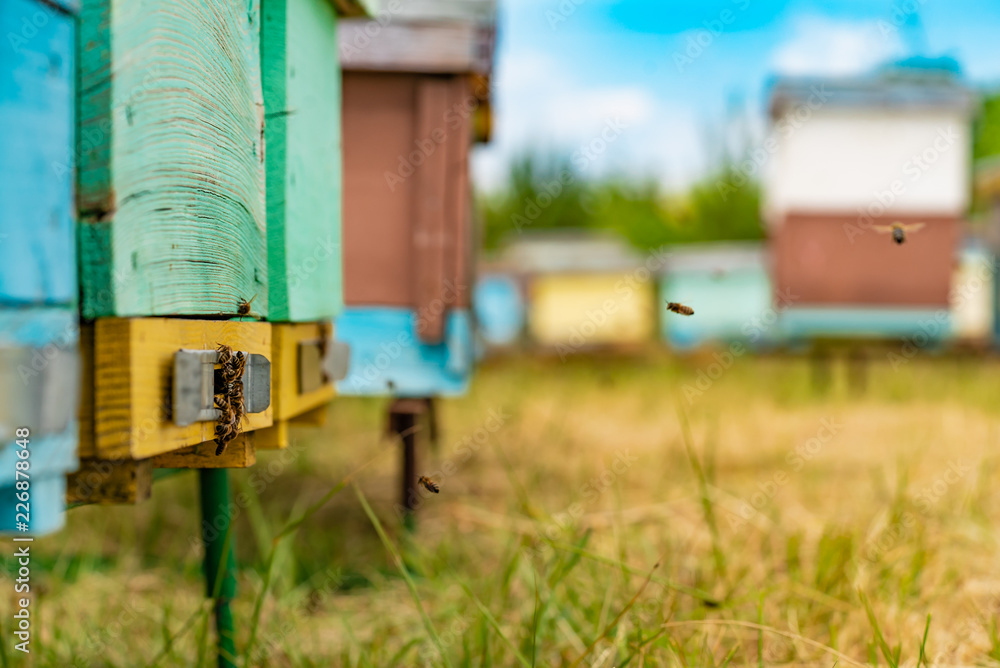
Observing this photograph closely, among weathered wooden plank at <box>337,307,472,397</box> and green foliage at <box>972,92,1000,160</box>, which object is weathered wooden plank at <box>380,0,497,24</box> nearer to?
weathered wooden plank at <box>337,307,472,397</box>

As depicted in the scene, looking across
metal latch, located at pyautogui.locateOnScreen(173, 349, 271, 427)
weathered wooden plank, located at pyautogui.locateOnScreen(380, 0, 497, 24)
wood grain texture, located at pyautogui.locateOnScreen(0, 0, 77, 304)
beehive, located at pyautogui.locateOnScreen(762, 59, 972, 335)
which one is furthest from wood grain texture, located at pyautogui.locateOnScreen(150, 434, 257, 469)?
beehive, located at pyautogui.locateOnScreen(762, 59, 972, 335)

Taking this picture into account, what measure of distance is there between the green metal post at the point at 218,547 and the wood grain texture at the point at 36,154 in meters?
0.89

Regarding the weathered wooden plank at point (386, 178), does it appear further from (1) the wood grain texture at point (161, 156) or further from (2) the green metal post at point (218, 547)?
(1) the wood grain texture at point (161, 156)

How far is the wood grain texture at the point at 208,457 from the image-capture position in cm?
124

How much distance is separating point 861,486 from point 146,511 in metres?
3.17

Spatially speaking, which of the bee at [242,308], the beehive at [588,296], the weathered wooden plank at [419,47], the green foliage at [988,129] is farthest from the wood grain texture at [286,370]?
the green foliage at [988,129]

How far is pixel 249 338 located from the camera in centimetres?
121

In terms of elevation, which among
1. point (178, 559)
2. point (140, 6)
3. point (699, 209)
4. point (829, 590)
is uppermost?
point (699, 209)

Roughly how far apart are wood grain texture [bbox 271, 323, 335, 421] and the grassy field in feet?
0.62

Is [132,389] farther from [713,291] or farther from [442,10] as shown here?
[713,291]

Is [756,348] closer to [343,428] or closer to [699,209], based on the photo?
[343,428]

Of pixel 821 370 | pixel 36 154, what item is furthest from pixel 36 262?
pixel 821 370

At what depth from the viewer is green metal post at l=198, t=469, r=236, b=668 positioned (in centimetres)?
174


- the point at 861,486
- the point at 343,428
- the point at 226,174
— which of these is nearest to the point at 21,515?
the point at 226,174
